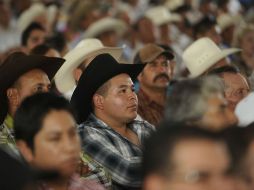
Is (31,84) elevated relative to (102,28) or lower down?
elevated

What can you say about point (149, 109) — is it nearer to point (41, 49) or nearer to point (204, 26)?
point (41, 49)

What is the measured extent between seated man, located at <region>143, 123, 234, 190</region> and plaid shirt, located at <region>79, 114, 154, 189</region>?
148cm

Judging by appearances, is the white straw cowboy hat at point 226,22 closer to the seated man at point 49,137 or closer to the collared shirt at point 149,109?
the collared shirt at point 149,109

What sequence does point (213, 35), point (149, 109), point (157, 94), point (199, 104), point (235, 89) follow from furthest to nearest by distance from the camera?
point (213, 35), point (157, 94), point (149, 109), point (235, 89), point (199, 104)

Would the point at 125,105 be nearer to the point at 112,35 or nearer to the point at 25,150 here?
the point at 25,150

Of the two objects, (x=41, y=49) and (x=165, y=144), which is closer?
(x=165, y=144)

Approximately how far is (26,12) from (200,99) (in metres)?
6.33

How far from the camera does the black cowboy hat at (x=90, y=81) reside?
179 inches

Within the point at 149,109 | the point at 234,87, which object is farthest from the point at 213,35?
the point at 234,87

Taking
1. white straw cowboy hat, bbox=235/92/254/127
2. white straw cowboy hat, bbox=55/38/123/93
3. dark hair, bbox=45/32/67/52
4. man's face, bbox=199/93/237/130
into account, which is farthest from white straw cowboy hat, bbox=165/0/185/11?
man's face, bbox=199/93/237/130

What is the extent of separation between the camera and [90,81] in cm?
457

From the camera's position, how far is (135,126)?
4.69 m

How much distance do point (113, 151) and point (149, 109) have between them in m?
1.58

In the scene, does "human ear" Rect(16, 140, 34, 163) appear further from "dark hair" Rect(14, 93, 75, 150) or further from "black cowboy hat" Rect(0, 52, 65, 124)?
"black cowboy hat" Rect(0, 52, 65, 124)
